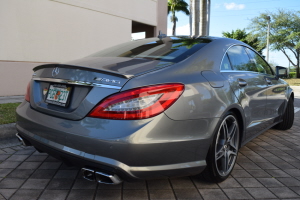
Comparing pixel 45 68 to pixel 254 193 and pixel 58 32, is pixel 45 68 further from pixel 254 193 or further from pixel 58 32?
pixel 58 32

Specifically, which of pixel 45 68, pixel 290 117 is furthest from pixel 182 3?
pixel 45 68

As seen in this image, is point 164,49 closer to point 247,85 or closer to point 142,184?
point 247,85

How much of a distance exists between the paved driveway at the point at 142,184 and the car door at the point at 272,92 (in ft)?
2.36

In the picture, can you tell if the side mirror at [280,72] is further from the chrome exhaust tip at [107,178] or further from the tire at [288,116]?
the chrome exhaust tip at [107,178]

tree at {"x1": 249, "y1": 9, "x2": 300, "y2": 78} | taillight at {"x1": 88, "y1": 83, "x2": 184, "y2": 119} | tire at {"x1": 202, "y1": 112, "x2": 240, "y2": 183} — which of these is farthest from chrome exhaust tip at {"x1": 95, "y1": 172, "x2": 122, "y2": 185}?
tree at {"x1": 249, "y1": 9, "x2": 300, "y2": 78}

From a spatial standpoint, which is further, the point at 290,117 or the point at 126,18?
the point at 126,18

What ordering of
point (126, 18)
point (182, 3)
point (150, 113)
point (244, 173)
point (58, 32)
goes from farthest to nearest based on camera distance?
1. point (182, 3)
2. point (126, 18)
3. point (58, 32)
4. point (244, 173)
5. point (150, 113)

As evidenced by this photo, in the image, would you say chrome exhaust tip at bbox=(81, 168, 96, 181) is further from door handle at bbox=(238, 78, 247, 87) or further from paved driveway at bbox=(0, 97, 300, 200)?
door handle at bbox=(238, 78, 247, 87)

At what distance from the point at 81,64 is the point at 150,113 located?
2.55ft

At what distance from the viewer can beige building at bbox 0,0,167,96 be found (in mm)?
7938

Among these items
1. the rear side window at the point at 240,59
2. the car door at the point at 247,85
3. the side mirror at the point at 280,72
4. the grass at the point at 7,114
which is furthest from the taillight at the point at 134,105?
the side mirror at the point at 280,72

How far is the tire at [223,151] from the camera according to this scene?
2625 mm

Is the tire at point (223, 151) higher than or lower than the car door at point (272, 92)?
lower

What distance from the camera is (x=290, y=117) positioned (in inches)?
208
